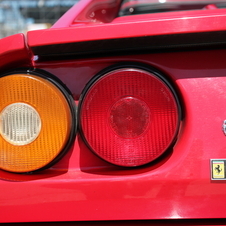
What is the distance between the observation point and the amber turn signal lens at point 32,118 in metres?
0.85

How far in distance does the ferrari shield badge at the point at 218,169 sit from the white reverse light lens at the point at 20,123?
0.50m

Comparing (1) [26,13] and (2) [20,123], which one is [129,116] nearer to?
(2) [20,123]

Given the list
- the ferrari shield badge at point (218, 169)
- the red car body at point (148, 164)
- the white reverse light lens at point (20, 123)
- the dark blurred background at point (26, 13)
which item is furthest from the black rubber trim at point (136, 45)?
the dark blurred background at point (26, 13)

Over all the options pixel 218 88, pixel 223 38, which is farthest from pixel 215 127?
pixel 223 38

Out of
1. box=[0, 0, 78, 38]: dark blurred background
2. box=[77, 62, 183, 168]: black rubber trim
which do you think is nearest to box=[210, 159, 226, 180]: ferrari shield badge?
box=[77, 62, 183, 168]: black rubber trim

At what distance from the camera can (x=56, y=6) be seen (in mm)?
14438

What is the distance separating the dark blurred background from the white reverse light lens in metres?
11.7

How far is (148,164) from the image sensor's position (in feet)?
3.02

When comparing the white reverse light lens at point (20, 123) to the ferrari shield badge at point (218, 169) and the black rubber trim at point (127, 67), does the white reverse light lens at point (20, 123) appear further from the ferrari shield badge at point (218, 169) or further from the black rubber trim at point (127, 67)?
the ferrari shield badge at point (218, 169)

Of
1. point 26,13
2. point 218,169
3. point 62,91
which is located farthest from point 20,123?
point 26,13

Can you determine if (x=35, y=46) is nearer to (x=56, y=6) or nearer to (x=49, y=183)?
(x=49, y=183)

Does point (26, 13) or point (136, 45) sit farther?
point (26, 13)

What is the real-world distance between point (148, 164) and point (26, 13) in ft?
49.5

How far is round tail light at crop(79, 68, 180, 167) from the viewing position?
86 centimetres
